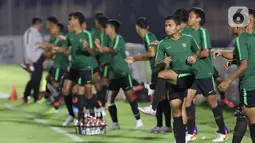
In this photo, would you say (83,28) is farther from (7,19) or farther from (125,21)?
(7,19)

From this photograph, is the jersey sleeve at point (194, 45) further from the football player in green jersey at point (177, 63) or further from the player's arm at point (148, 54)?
the player's arm at point (148, 54)

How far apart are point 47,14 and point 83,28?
65.3ft

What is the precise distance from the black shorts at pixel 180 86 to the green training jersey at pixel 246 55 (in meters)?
1.50

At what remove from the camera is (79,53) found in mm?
16844

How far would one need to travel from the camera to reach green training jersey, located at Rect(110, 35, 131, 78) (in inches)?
656

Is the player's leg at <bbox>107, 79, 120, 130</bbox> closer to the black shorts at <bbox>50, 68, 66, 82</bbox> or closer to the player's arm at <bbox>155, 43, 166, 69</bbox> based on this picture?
the black shorts at <bbox>50, 68, 66, 82</bbox>

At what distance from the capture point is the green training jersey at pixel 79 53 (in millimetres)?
16703

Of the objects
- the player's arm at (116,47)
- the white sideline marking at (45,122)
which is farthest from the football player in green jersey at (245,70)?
the player's arm at (116,47)

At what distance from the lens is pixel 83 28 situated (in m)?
16.9

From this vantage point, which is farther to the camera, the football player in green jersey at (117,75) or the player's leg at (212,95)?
the football player in green jersey at (117,75)

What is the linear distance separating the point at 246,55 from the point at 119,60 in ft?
19.3

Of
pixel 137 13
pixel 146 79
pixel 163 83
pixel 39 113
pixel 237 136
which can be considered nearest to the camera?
pixel 237 136

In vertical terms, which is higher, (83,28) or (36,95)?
(83,28)

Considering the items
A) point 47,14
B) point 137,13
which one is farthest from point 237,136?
point 47,14
